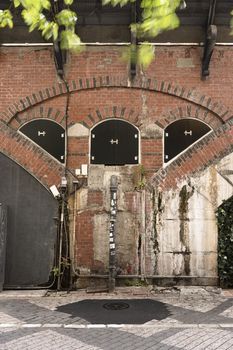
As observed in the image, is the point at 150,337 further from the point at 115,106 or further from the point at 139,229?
the point at 115,106

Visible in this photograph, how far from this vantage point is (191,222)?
10.7 m

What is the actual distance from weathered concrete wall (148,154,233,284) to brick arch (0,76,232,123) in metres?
1.90

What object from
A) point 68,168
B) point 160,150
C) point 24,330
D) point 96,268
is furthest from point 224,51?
point 24,330

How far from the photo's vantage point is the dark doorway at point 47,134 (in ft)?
36.5

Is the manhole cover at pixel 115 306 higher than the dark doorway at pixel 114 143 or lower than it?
lower

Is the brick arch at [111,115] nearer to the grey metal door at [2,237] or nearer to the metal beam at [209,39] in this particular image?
the metal beam at [209,39]

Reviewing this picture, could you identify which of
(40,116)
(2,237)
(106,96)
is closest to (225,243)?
(106,96)

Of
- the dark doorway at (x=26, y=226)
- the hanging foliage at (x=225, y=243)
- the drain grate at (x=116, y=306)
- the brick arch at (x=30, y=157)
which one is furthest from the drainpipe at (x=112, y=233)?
the hanging foliage at (x=225, y=243)

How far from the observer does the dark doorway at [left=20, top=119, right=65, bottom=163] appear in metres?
11.1

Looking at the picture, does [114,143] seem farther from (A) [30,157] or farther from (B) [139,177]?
(A) [30,157]

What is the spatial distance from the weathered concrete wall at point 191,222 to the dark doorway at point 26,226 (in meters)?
2.65

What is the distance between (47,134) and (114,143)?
178cm

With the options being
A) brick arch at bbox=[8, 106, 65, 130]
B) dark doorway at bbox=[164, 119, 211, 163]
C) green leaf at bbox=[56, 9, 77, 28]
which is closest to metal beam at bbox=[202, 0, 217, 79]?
dark doorway at bbox=[164, 119, 211, 163]

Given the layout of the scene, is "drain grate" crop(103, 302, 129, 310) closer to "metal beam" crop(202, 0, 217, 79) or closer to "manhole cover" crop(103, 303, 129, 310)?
"manhole cover" crop(103, 303, 129, 310)
